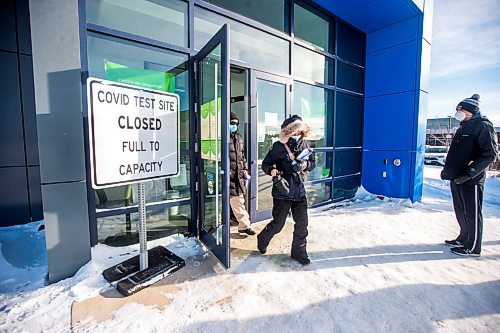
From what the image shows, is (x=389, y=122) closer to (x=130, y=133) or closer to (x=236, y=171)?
(x=236, y=171)

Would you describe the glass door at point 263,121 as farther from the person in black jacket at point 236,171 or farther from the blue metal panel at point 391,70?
the blue metal panel at point 391,70

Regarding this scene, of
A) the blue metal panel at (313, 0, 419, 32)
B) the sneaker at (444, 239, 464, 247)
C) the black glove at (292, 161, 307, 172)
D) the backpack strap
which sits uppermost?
the blue metal panel at (313, 0, 419, 32)

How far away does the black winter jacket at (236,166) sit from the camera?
352 cm

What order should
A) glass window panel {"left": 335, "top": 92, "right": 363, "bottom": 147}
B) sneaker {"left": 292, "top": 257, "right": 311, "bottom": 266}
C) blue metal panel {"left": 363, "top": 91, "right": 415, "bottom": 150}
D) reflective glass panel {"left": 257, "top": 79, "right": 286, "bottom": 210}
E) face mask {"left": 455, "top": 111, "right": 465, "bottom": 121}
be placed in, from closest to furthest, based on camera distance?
sneaker {"left": 292, "top": 257, "right": 311, "bottom": 266}
face mask {"left": 455, "top": 111, "right": 465, "bottom": 121}
reflective glass panel {"left": 257, "top": 79, "right": 286, "bottom": 210}
blue metal panel {"left": 363, "top": 91, "right": 415, "bottom": 150}
glass window panel {"left": 335, "top": 92, "right": 363, "bottom": 147}

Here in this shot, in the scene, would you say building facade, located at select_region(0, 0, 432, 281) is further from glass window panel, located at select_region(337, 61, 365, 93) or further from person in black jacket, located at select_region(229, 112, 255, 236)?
person in black jacket, located at select_region(229, 112, 255, 236)

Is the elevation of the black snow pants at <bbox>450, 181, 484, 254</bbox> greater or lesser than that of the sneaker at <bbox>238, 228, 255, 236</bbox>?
greater

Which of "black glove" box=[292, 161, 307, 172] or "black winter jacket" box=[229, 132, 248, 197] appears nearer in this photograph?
"black glove" box=[292, 161, 307, 172]

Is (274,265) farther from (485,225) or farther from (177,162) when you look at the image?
(485,225)

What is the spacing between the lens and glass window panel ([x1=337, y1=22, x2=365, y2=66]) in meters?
5.55

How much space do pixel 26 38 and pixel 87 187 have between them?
11.7ft

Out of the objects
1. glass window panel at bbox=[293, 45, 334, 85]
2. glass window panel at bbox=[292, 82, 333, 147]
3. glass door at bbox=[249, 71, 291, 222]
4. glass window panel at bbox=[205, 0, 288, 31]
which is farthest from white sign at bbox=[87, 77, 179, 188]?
glass window panel at bbox=[293, 45, 334, 85]

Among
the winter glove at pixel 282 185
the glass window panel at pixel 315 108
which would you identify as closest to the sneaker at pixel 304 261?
the winter glove at pixel 282 185

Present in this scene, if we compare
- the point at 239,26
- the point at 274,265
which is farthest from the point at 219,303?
the point at 239,26

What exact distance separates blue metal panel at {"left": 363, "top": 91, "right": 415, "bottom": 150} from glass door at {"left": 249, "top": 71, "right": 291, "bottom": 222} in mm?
2744
